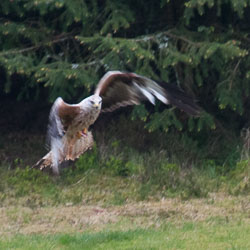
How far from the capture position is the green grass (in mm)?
7590

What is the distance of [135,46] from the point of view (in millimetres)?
10367

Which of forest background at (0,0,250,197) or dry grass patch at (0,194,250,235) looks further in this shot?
forest background at (0,0,250,197)

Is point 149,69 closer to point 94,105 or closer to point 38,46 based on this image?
point 38,46

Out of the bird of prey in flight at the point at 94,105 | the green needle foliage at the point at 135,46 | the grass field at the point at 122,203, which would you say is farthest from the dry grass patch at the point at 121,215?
the green needle foliage at the point at 135,46

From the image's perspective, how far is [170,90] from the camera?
906 centimetres

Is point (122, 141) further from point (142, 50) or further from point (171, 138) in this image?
point (142, 50)

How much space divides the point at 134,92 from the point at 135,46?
114 cm

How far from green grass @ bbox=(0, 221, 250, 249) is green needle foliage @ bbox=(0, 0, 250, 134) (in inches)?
115

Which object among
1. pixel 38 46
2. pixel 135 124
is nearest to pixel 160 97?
pixel 38 46

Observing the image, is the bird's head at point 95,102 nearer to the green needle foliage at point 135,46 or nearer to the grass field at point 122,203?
the grass field at point 122,203

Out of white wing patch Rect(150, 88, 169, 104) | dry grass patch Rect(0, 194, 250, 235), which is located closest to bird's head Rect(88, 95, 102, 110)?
white wing patch Rect(150, 88, 169, 104)

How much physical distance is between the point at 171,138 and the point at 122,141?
0.86 m

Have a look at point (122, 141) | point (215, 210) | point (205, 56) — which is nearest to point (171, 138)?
point (122, 141)

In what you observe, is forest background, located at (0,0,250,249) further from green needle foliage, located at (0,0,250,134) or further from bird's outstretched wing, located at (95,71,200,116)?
bird's outstretched wing, located at (95,71,200,116)
